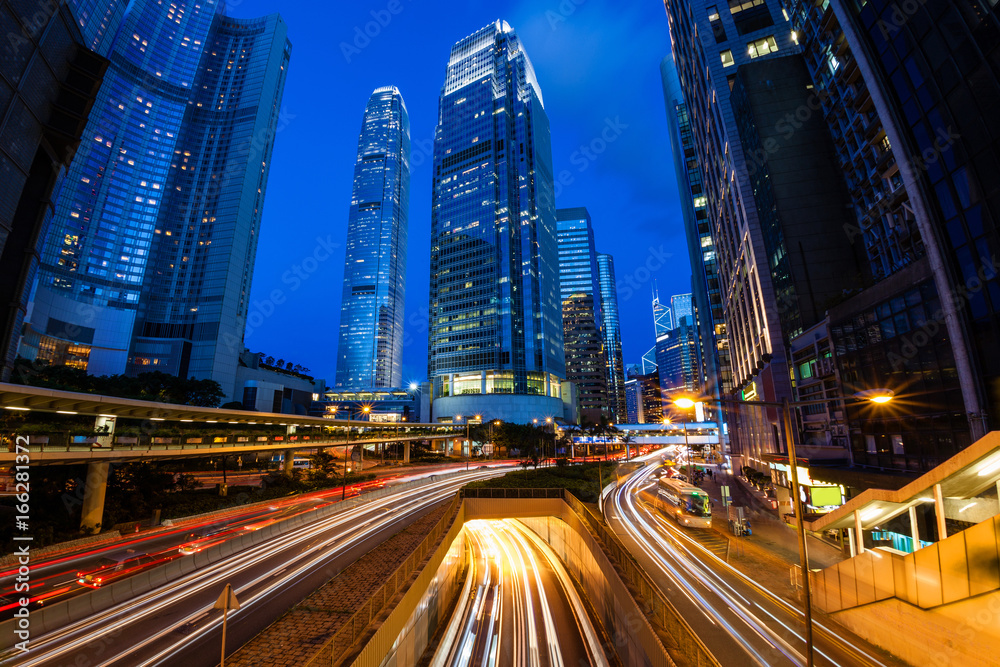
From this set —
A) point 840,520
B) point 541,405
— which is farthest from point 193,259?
point 840,520

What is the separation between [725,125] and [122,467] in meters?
76.5

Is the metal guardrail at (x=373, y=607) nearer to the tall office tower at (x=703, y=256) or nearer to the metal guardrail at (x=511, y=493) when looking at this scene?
the metal guardrail at (x=511, y=493)

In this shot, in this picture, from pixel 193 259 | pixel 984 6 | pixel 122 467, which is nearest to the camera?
pixel 984 6

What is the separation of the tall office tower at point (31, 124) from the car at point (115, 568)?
47.1 ft

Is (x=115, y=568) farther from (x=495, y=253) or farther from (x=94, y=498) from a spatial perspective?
(x=495, y=253)

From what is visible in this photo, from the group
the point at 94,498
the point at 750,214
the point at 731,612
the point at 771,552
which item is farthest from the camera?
the point at 750,214

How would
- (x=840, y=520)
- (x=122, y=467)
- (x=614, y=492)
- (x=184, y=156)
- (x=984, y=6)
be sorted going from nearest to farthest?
(x=840, y=520), (x=984, y=6), (x=122, y=467), (x=614, y=492), (x=184, y=156)

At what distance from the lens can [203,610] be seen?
15.9 meters

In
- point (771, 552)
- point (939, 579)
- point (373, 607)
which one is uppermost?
point (939, 579)

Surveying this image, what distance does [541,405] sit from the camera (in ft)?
415

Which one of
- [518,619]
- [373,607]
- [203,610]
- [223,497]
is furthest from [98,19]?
[518,619]

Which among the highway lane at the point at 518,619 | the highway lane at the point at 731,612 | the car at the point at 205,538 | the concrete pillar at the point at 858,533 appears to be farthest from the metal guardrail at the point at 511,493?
the concrete pillar at the point at 858,533

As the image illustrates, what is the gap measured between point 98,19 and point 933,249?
13937cm

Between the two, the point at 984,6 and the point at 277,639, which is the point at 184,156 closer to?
the point at 277,639
